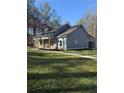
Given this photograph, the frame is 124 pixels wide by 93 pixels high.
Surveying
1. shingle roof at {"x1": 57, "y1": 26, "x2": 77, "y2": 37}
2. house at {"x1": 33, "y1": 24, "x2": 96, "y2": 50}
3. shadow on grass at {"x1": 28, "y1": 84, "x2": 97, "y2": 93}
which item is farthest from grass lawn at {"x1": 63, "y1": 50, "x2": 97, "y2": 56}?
shadow on grass at {"x1": 28, "y1": 84, "x2": 97, "y2": 93}

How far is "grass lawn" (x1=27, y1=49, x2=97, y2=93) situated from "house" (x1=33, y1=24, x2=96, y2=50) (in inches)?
2.8

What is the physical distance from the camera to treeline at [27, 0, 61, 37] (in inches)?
87.7

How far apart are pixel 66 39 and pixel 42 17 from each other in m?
0.25

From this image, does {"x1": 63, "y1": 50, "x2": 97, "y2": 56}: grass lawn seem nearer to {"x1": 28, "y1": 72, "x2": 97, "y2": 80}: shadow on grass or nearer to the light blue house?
the light blue house

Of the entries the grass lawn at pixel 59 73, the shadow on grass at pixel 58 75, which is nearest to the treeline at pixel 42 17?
the grass lawn at pixel 59 73

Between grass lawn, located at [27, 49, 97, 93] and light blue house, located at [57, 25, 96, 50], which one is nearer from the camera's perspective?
grass lawn, located at [27, 49, 97, 93]

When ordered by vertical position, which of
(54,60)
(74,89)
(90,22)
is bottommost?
(74,89)

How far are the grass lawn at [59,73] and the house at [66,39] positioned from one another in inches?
2.8

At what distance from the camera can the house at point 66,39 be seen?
2295 millimetres

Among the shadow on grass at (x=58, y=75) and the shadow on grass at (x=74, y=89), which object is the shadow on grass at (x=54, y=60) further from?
the shadow on grass at (x=74, y=89)

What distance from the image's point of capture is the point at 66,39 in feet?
7.59

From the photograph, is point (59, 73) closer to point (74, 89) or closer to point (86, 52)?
point (74, 89)

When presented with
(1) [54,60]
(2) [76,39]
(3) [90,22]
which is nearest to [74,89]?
(1) [54,60]

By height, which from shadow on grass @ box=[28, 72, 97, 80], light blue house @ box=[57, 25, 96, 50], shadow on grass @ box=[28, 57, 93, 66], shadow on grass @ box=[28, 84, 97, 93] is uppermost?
light blue house @ box=[57, 25, 96, 50]
